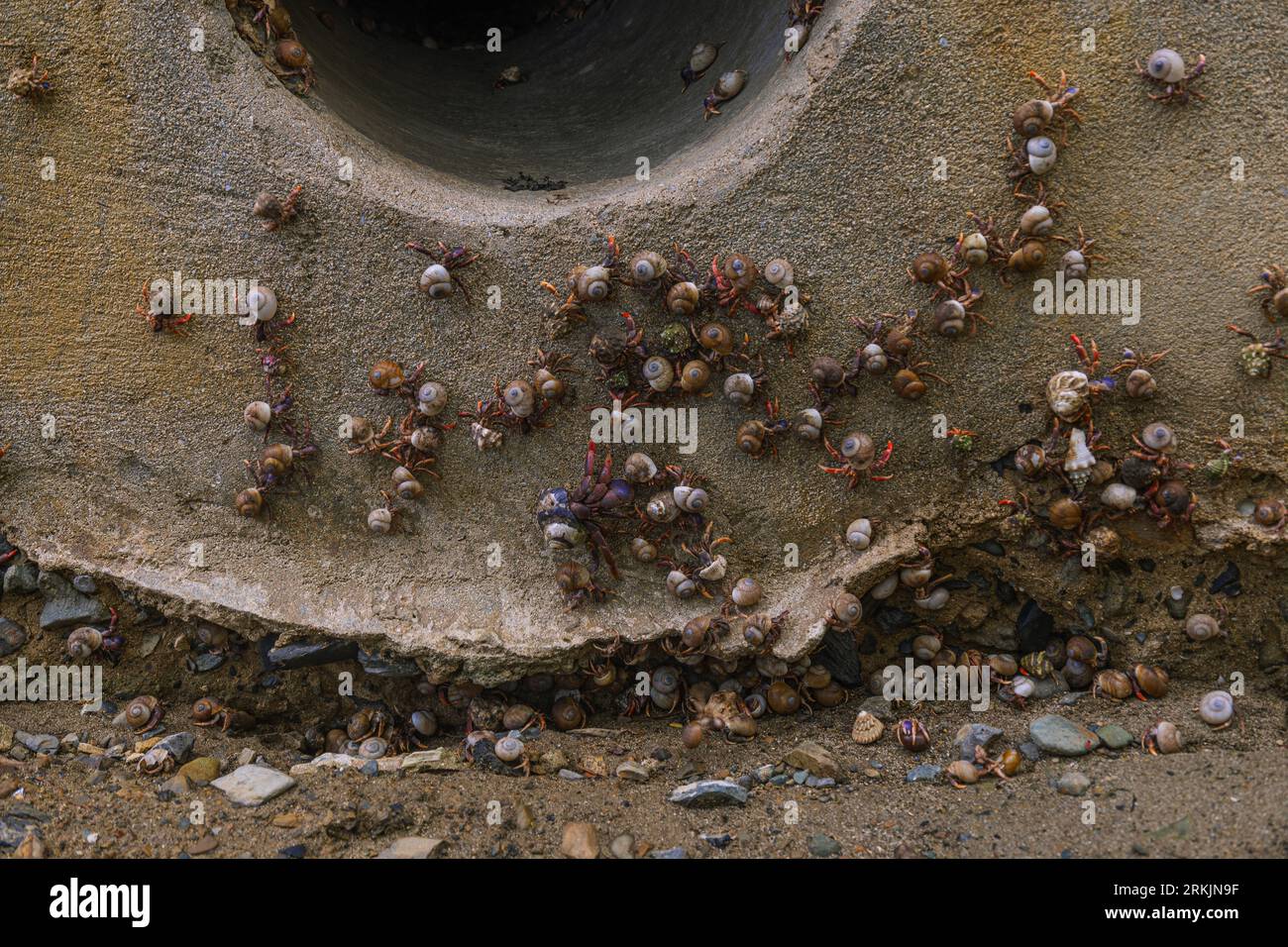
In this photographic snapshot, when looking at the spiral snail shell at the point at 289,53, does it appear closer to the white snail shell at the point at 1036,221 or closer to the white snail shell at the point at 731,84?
the white snail shell at the point at 731,84

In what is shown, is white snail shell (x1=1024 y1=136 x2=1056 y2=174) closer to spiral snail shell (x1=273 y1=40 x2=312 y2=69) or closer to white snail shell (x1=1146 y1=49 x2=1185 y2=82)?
white snail shell (x1=1146 y1=49 x2=1185 y2=82)

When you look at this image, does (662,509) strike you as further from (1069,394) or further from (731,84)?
(731,84)

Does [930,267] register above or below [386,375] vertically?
above

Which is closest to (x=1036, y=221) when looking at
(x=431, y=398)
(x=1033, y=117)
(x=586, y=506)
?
(x=1033, y=117)

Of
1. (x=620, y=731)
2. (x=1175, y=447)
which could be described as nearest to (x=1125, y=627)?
(x=1175, y=447)

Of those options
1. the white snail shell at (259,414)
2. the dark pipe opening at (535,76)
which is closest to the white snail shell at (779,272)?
the dark pipe opening at (535,76)

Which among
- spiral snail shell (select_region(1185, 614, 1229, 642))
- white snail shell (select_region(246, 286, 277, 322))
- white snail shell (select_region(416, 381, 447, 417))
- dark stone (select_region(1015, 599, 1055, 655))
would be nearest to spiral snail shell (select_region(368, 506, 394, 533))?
white snail shell (select_region(416, 381, 447, 417))

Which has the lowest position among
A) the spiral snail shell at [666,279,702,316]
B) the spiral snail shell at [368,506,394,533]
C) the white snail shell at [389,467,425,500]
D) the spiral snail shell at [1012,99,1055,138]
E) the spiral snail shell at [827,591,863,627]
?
the spiral snail shell at [827,591,863,627]
